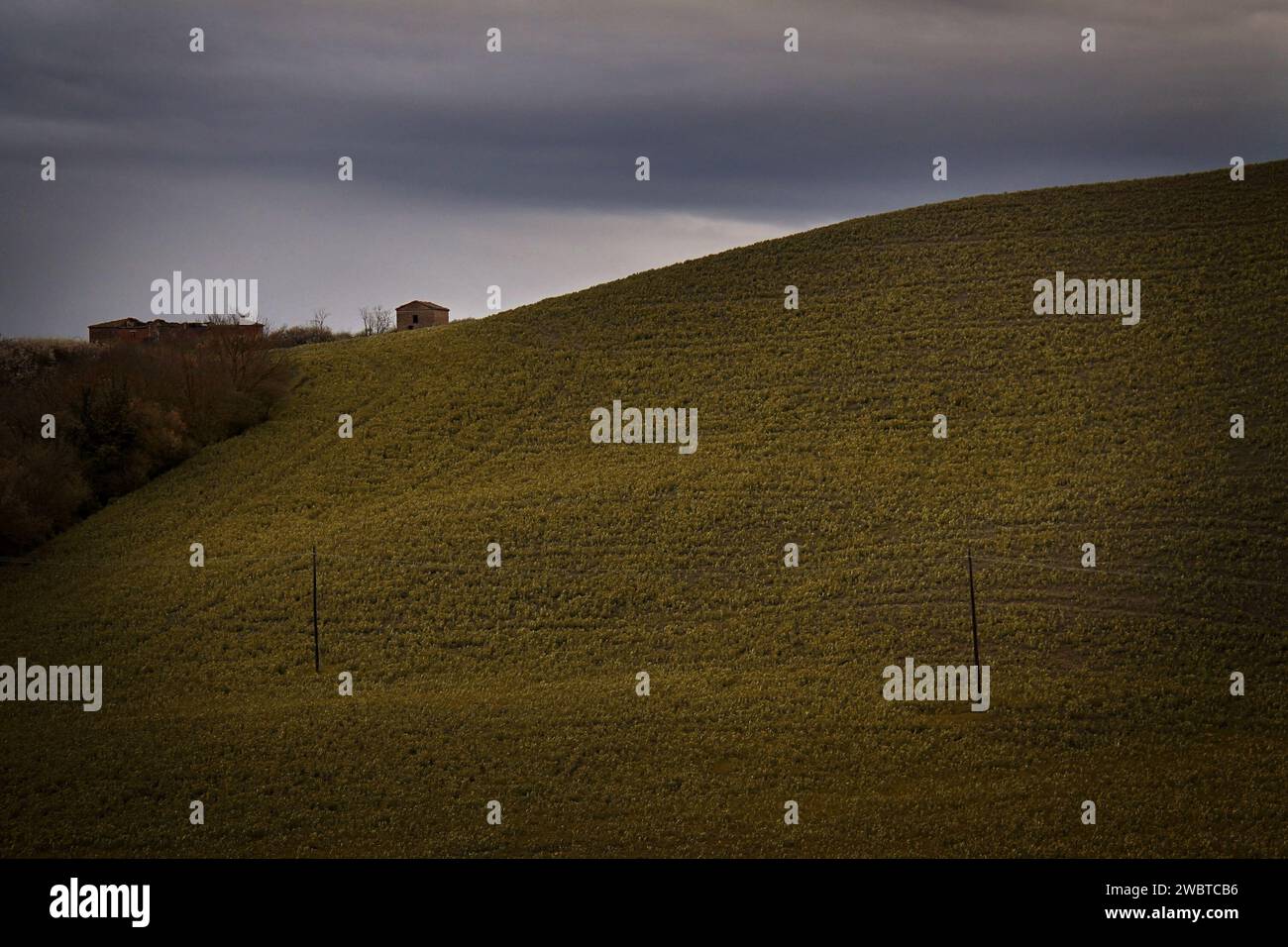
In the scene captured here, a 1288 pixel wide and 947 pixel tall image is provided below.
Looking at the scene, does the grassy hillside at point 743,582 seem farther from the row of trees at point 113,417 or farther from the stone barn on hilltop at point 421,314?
the stone barn on hilltop at point 421,314

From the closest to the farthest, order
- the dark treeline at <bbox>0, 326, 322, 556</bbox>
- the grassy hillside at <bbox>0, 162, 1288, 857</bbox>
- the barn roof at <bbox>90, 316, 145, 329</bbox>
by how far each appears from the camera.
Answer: the grassy hillside at <bbox>0, 162, 1288, 857</bbox>, the dark treeline at <bbox>0, 326, 322, 556</bbox>, the barn roof at <bbox>90, 316, 145, 329</bbox>

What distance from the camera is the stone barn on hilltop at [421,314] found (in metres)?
110

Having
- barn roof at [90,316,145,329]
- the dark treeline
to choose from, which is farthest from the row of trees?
barn roof at [90,316,145,329]

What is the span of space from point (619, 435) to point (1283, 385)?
2569 cm

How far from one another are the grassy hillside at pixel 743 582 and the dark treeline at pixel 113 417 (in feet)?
4.91

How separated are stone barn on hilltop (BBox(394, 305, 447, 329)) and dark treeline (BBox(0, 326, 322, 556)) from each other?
4934 cm

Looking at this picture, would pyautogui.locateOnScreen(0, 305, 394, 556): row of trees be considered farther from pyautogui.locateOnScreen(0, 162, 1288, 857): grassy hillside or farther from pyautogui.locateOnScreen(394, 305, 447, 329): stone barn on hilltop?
pyautogui.locateOnScreen(394, 305, 447, 329): stone barn on hilltop

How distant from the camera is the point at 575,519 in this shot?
122 feet

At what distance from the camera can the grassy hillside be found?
59.9ft

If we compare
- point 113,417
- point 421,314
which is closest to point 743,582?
point 113,417

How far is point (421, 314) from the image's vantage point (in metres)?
110

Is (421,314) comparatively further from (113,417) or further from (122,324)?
(113,417)

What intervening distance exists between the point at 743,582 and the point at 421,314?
8394cm

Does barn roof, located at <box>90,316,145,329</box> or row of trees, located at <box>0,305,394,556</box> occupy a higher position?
barn roof, located at <box>90,316,145,329</box>
